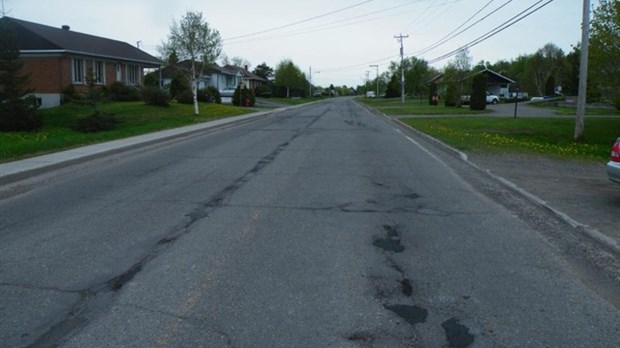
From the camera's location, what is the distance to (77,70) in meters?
40.2

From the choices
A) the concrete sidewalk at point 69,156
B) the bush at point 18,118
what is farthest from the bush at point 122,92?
the concrete sidewalk at point 69,156

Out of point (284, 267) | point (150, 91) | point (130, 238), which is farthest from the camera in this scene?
point (150, 91)

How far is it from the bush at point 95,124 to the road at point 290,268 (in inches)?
628

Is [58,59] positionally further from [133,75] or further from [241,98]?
[241,98]

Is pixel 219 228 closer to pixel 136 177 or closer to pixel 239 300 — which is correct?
pixel 239 300

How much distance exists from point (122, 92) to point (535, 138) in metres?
29.2

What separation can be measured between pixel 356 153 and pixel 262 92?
8547 cm

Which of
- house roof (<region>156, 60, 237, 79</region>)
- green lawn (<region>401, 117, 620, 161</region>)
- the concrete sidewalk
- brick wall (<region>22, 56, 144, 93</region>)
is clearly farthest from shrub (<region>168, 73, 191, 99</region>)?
green lawn (<region>401, 117, 620, 161</region>)

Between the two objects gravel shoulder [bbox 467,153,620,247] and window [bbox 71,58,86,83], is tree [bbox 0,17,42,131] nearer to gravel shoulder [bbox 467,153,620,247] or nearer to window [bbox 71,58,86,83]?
window [bbox 71,58,86,83]

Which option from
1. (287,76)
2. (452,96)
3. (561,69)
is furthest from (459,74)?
(561,69)

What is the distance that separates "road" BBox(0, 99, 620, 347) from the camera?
4438 millimetres

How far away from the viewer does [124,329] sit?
4.42m

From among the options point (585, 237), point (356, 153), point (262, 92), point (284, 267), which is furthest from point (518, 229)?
point (262, 92)

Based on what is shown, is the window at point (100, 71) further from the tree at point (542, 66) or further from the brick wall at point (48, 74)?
the tree at point (542, 66)
